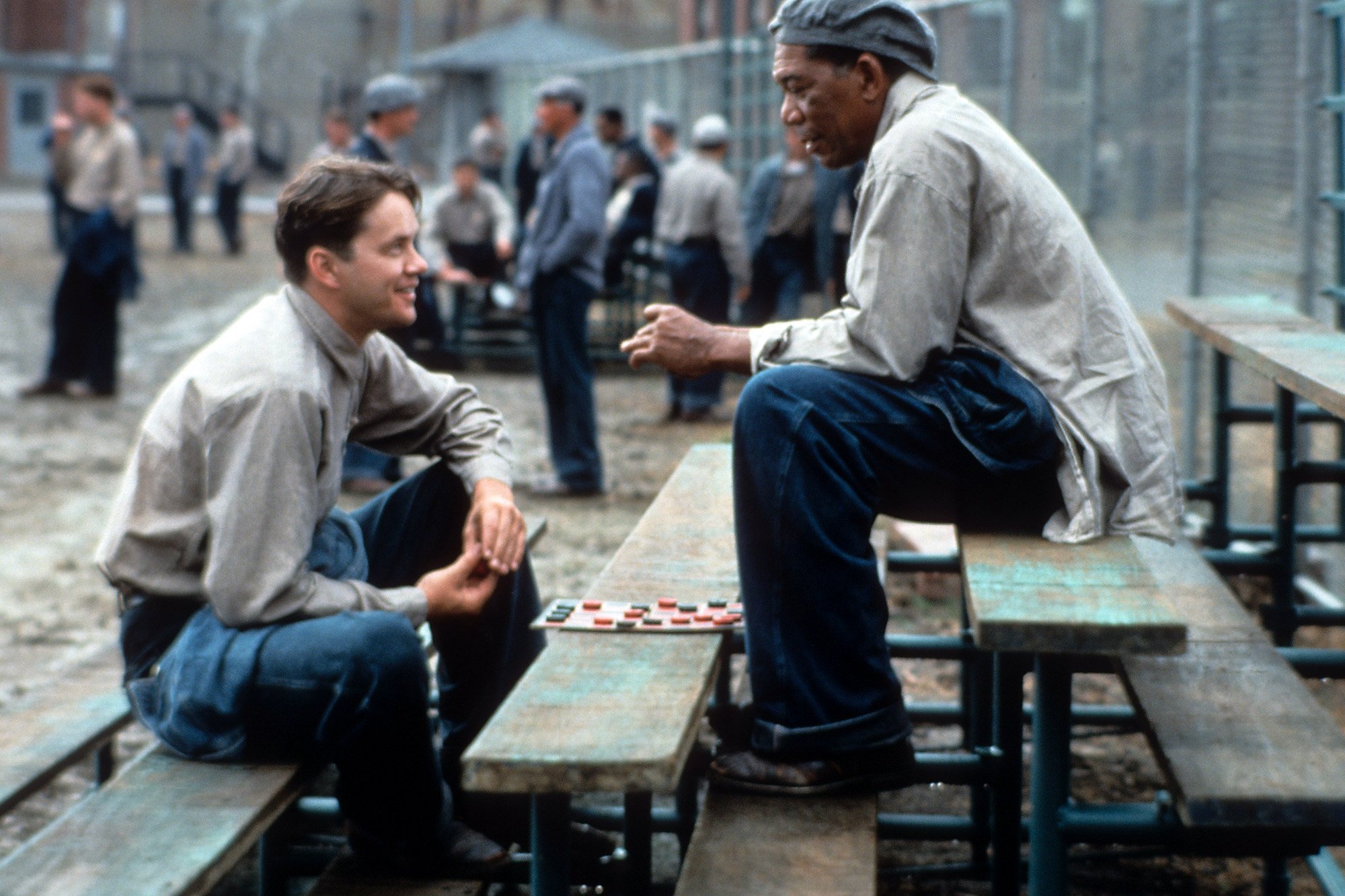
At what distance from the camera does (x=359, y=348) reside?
306cm

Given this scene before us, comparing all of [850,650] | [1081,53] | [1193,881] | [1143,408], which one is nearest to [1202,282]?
[1081,53]

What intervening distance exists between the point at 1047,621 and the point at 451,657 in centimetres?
137

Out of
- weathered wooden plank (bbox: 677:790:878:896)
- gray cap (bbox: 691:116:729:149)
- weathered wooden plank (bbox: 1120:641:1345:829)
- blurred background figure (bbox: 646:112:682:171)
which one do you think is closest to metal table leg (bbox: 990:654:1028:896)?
weathered wooden plank (bbox: 1120:641:1345:829)

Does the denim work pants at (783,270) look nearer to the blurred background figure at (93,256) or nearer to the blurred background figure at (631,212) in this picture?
the blurred background figure at (631,212)

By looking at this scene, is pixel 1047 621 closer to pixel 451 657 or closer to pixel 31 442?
pixel 451 657

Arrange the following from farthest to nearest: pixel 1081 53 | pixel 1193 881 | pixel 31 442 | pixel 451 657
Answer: pixel 31 442 → pixel 1081 53 → pixel 1193 881 → pixel 451 657

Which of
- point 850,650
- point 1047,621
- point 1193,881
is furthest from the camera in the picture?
point 1193,881

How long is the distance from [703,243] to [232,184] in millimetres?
14829

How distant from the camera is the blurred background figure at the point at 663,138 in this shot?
41.0 feet

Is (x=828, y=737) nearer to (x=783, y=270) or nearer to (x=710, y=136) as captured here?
(x=783, y=270)

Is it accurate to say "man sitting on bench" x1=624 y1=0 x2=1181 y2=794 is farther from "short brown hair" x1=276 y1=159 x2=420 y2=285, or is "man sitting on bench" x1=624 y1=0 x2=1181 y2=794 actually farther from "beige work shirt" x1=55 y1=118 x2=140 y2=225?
"beige work shirt" x1=55 y1=118 x2=140 y2=225

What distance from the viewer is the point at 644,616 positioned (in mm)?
2924

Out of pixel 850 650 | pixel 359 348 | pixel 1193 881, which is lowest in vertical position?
pixel 1193 881

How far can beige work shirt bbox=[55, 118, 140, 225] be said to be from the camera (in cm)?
1041
